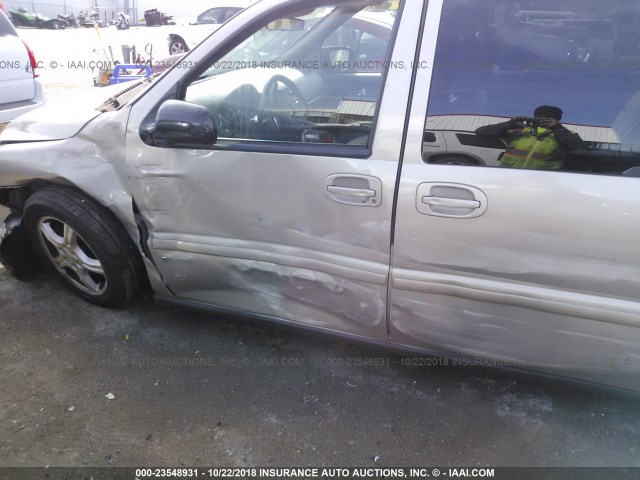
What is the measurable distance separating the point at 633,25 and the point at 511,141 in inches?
21.0

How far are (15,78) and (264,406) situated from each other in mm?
5239

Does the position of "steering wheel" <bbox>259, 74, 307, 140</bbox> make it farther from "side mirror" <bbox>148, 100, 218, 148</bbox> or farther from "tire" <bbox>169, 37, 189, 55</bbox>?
"tire" <bbox>169, 37, 189, 55</bbox>

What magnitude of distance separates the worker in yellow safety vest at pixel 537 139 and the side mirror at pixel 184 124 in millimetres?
1077

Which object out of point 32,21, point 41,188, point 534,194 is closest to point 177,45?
point 41,188

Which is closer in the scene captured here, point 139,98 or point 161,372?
point 139,98

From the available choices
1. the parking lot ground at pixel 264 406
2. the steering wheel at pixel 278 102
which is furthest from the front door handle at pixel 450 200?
the parking lot ground at pixel 264 406

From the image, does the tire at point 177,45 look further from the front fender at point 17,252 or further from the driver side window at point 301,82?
the driver side window at point 301,82

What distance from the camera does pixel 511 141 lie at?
1.74 meters

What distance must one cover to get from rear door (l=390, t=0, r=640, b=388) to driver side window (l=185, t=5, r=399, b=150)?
0.28m

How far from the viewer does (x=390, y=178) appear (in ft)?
5.93

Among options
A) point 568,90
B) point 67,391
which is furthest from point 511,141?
point 67,391

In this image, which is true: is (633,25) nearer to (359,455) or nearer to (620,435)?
(620,435)

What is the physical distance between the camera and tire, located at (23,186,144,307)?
247cm

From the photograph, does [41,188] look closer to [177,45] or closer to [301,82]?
[301,82]
